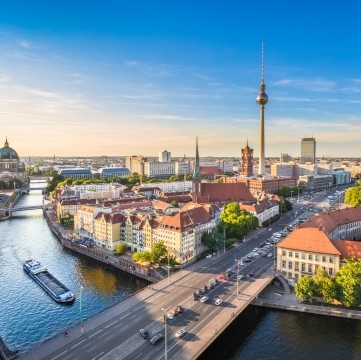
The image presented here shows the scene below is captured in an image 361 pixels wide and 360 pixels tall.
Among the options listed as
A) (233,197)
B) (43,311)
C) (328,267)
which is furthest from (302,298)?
(233,197)

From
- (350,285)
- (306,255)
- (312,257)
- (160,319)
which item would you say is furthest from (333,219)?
(160,319)

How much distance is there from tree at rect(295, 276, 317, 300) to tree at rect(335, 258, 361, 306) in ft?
12.6

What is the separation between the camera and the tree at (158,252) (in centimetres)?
8200

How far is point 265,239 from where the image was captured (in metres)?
102

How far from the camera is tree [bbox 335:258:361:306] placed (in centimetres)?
5806

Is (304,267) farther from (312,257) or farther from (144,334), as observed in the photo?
(144,334)

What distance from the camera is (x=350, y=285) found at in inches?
2291

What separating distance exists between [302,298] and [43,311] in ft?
145

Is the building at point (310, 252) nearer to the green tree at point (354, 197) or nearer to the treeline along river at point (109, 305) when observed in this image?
the treeline along river at point (109, 305)

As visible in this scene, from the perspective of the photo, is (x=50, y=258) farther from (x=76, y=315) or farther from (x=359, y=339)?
(x=359, y=339)

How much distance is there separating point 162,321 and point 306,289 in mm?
24729

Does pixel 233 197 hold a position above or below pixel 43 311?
above

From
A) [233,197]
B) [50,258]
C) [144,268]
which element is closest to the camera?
[144,268]

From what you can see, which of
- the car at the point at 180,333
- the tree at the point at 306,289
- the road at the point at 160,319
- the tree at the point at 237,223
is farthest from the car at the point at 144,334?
the tree at the point at 237,223
